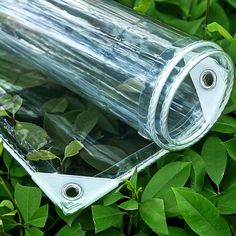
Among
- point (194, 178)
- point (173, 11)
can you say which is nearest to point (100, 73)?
point (194, 178)

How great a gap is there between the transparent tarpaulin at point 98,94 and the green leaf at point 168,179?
30 millimetres

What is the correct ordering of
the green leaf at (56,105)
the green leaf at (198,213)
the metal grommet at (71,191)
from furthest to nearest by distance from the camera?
1. the green leaf at (56,105)
2. the metal grommet at (71,191)
3. the green leaf at (198,213)

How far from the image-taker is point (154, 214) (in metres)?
0.80

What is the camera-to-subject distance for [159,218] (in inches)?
30.9

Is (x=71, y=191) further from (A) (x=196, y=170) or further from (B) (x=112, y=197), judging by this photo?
(A) (x=196, y=170)

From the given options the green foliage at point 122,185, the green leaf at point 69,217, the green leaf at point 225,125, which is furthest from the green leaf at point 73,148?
the green leaf at point 225,125

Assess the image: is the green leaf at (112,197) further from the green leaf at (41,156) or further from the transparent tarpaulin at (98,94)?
the green leaf at (41,156)

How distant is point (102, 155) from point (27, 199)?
0.14m

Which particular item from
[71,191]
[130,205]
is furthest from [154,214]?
[71,191]

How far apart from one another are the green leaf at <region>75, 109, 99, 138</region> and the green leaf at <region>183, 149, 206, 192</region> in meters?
0.16

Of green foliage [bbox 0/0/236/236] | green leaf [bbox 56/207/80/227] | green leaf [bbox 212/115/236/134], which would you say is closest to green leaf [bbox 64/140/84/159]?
green foliage [bbox 0/0/236/236]

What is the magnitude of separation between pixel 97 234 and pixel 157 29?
12.8 inches

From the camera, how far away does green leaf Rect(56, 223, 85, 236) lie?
820 millimetres

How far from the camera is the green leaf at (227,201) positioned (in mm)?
819
